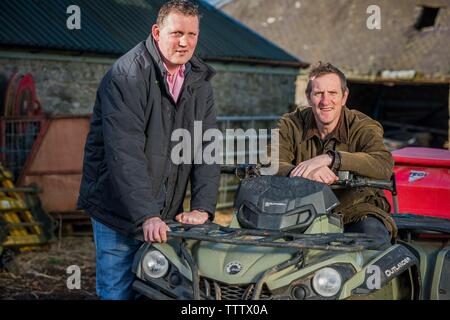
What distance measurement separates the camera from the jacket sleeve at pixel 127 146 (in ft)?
13.6

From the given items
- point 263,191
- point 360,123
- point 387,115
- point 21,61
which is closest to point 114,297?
point 263,191

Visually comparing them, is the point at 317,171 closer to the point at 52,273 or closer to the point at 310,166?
the point at 310,166

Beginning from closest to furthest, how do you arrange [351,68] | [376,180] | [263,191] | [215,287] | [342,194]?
[215,287] < [263,191] < [376,180] < [342,194] < [351,68]

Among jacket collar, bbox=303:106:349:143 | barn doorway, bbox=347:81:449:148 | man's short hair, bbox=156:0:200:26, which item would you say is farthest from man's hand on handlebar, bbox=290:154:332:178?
barn doorway, bbox=347:81:449:148

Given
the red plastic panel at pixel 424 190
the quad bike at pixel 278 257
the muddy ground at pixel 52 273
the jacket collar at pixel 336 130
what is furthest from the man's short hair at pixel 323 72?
the muddy ground at pixel 52 273

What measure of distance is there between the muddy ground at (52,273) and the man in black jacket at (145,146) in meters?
2.93

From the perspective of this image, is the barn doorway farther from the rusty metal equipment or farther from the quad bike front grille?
the quad bike front grille

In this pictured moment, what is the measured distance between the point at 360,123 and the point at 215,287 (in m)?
1.62

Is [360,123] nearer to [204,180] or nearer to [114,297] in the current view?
[204,180]

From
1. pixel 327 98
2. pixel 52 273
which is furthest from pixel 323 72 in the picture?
pixel 52 273

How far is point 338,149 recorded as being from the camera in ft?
15.8

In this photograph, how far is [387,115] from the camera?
1053 inches

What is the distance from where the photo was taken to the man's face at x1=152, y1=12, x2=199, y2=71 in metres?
4.25

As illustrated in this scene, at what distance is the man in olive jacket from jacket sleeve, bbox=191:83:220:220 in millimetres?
405
